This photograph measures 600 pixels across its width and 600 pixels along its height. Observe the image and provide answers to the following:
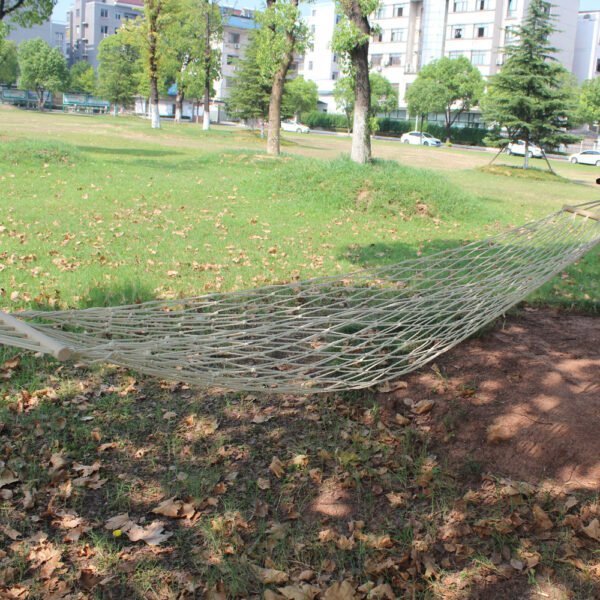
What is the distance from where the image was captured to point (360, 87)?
33.4 feet

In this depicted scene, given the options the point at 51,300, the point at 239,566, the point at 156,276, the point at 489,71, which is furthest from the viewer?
the point at 489,71

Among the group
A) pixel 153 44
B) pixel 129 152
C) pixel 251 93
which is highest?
pixel 153 44

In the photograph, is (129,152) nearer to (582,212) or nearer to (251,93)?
(582,212)

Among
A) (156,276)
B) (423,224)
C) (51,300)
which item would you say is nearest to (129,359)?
(51,300)

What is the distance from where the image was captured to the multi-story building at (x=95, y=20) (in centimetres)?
8094

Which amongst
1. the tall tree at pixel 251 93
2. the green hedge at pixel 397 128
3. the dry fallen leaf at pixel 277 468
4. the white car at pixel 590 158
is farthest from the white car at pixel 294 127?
the dry fallen leaf at pixel 277 468

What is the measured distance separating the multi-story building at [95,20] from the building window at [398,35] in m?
35.0

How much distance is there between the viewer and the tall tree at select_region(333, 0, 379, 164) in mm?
9648

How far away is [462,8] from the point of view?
5362 cm

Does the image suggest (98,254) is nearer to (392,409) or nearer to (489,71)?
(392,409)

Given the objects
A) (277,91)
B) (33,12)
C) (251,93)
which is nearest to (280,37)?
(277,91)

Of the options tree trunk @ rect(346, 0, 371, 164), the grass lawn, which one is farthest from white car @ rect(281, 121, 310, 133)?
the grass lawn

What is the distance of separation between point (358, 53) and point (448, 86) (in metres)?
38.1

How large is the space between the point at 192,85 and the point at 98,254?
2788cm
